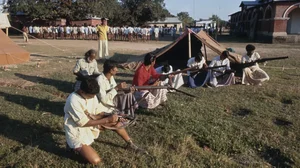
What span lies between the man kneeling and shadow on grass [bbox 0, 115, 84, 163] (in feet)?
0.85

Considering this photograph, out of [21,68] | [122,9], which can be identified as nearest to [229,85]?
[21,68]

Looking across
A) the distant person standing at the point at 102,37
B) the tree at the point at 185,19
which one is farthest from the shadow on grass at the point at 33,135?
the tree at the point at 185,19

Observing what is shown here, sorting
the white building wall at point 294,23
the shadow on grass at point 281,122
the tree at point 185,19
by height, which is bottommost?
the shadow on grass at point 281,122

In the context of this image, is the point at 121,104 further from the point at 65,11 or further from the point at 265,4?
the point at 65,11

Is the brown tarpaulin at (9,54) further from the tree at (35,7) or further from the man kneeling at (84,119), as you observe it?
the tree at (35,7)

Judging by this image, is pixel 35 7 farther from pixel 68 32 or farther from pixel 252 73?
pixel 252 73

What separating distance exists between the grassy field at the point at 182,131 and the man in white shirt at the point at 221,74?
1.51 feet

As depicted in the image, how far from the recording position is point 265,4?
27.0 meters

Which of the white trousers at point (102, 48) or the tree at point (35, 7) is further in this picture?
the tree at point (35, 7)

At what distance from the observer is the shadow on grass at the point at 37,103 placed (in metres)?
5.51

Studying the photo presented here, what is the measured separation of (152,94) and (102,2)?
30354 millimetres

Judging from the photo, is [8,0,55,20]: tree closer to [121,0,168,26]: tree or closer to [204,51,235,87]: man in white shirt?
[121,0,168,26]: tree

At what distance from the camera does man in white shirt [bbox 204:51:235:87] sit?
7594 millimetres

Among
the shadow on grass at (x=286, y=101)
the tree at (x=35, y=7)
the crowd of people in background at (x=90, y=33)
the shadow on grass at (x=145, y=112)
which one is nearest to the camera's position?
the shadow on grass at (x=145, y=112)
